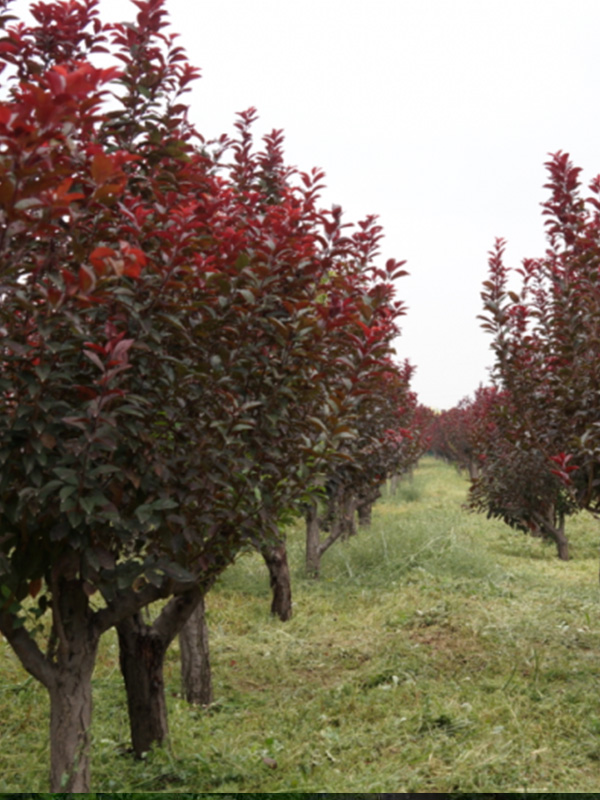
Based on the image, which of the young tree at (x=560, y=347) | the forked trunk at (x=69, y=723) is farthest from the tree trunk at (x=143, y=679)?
the young tree at (x=560, y=347)

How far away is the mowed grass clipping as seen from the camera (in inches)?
183

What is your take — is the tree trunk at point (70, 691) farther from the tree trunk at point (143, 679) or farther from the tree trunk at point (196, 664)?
the tree trunk at point (196, 664)

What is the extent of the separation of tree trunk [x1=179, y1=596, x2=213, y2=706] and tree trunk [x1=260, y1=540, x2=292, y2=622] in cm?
253

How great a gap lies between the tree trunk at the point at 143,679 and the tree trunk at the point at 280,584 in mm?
4030

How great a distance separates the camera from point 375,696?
6.13m

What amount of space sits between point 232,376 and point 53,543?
45.8 inches

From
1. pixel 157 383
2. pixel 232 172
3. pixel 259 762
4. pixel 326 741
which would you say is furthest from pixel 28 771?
pixel 232 172

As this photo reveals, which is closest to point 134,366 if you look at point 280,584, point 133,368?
point 133,368

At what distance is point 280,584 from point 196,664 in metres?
2.74

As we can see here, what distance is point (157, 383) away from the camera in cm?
357

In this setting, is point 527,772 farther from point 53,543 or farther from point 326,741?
point 53,543

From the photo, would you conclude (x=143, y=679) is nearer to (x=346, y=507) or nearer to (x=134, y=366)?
(x=134, y=366)

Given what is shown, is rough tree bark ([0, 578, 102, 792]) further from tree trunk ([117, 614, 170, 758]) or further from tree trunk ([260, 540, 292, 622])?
tree trunk ([260, 540, 292, 622])

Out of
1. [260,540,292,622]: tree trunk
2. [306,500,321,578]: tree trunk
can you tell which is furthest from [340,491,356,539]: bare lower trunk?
[260,540,292,622]: tree trunk
